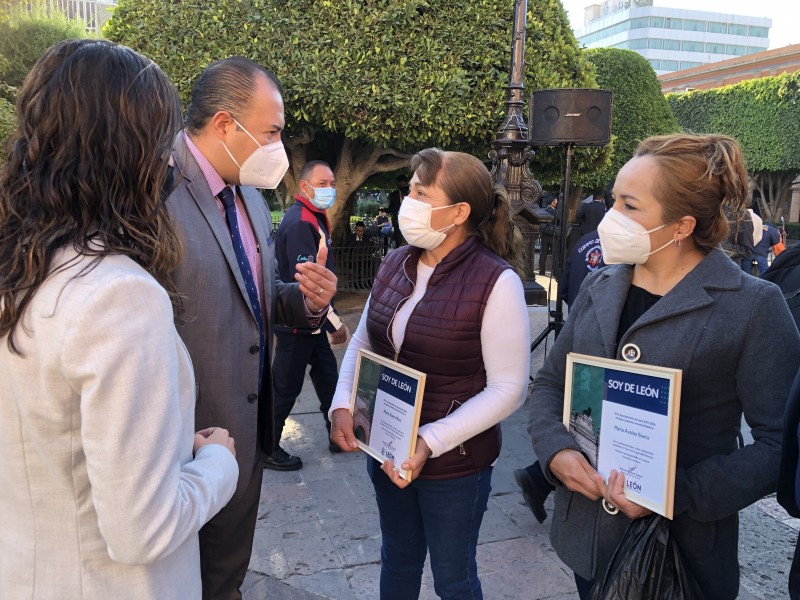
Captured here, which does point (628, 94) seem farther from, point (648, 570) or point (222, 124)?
point (648, 570)

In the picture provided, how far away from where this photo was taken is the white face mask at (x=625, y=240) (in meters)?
1.80

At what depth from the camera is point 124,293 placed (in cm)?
104

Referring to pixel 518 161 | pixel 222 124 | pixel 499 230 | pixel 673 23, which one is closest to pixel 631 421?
pixel 499 230

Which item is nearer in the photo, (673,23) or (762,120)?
(762,120)

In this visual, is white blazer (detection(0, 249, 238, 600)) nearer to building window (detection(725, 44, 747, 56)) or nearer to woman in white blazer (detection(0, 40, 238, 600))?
woman in white blazer (detection(0, 40, 238, 600))

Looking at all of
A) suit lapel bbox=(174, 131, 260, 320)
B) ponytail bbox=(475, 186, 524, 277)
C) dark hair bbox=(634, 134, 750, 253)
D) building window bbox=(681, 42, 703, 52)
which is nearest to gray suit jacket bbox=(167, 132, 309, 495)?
suit lapel bbox=(174, 131, 260, 320)

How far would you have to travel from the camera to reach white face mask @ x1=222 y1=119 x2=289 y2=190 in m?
2.05

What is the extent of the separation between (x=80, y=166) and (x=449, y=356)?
1.28m

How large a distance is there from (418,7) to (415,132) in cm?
155

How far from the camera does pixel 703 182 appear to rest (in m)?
1.72

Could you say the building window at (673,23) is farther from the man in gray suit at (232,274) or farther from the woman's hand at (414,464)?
the woman's hand at (414,464)

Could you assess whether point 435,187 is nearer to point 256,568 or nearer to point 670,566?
point 670,566

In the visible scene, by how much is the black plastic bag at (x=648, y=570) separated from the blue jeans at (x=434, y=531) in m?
0.53

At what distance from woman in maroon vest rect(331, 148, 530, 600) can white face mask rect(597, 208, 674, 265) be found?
0.35m
